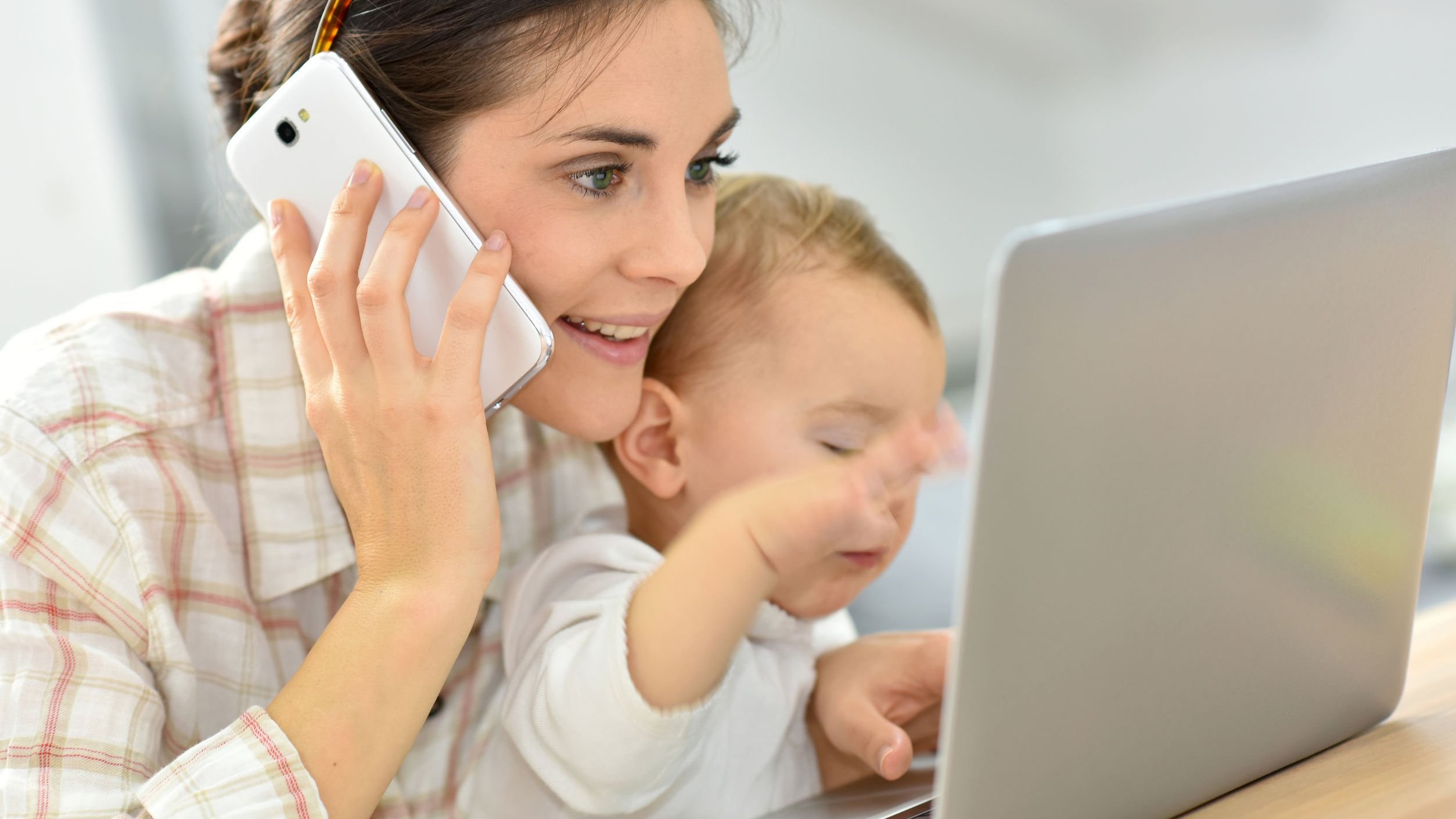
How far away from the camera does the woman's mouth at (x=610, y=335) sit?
1.03 meters

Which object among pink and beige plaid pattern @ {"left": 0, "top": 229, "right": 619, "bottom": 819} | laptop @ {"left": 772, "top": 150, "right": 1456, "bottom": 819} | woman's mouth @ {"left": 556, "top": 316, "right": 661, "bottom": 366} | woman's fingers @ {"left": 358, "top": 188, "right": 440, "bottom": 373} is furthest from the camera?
woman's mouth @ {"left": 556, "top": 316, "right": 661, "bottom": 366}

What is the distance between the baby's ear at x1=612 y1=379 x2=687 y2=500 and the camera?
3.67 feet

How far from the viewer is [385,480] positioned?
2.84 ft

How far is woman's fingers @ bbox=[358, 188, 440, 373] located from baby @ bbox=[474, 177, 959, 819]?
229 millimetres

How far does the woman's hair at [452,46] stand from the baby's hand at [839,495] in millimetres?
392

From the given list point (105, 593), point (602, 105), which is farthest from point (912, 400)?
point (105, 593)

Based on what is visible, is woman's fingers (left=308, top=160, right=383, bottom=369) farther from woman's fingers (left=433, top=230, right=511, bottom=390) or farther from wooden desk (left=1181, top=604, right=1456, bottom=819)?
wooden desk (left=1181, top=604, right=1456, bottom=819)

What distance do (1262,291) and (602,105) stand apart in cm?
52

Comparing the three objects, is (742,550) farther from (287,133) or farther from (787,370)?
(287,133)

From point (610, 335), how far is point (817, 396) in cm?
19

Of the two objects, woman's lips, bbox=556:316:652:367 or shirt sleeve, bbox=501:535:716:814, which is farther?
woman's lips, bbox=556:316:652:367

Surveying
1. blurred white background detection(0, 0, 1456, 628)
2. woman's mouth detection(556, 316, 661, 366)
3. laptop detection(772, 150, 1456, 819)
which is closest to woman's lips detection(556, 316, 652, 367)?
woman's mouth detection(556, 316, 661, 366)

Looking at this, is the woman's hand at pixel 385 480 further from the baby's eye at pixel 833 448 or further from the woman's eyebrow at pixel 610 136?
the baby's eye at pixel 833 448

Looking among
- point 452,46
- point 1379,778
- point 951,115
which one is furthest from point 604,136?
point 951,115
